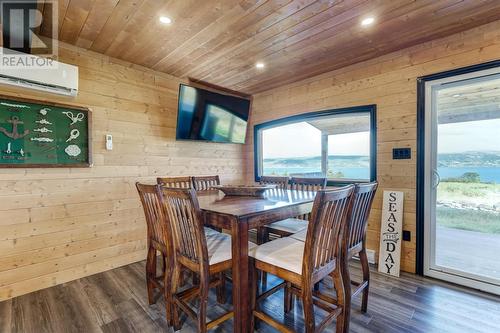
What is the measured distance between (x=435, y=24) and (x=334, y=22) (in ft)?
2.98

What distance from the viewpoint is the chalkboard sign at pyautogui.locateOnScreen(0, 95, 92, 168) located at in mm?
2164

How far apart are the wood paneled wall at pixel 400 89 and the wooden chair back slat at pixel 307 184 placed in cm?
74

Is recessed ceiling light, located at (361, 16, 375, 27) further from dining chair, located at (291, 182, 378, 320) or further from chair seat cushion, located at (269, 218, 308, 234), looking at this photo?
chair seat cushion, located at (269, 218, 308, 234)

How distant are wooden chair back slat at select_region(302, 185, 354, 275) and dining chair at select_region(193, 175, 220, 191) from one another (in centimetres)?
172

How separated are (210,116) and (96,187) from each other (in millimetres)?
1693

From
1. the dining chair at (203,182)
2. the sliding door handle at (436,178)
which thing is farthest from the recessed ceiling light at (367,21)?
the dining chair at (203,182)

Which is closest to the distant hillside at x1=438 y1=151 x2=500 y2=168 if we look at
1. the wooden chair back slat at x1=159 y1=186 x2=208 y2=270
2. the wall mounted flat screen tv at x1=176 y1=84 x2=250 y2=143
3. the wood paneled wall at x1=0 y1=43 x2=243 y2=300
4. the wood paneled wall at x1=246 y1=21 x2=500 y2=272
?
the wood paneled wall at x1=246 y1=21 x2=500 y2=272

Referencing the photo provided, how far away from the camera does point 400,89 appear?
266 cm

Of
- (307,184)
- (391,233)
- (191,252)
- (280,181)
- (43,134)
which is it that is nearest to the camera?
(191,252)

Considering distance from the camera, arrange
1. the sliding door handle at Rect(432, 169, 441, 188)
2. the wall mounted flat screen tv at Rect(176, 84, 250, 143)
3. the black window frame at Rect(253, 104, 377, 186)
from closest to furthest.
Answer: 1. the sliding door handle at Rect(432, 169, 441, 188)
2. the black window frame at Rect(253, 104, 377, 186)
3. the wall mounted flat screen tv at Rect(176, 84, 250, 143)

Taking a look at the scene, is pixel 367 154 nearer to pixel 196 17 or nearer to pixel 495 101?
pixel 495 101

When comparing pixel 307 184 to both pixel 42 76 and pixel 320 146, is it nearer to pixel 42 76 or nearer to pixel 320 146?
pixel 320 146

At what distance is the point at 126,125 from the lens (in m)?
2.91

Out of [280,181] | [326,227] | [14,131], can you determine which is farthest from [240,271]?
[14,131]
